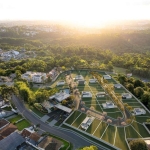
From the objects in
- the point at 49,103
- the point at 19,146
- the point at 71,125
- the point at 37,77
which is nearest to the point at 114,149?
→ the point at 71,125

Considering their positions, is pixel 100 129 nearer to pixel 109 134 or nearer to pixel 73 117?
pixel 109 134

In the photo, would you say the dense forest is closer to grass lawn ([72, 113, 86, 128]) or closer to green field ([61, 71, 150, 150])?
green field ([61, 71, 150, 150])

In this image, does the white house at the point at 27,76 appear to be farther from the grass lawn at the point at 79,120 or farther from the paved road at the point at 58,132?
the grass lawn at the point at 79,120

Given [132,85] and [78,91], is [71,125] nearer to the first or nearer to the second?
Result: [78,91]

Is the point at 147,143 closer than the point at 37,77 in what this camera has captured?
Yes

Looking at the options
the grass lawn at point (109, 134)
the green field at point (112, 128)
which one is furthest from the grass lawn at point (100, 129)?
the grass lawn at point (109, 134)

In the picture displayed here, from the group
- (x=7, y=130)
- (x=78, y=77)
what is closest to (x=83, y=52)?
(x=78, y=77)
